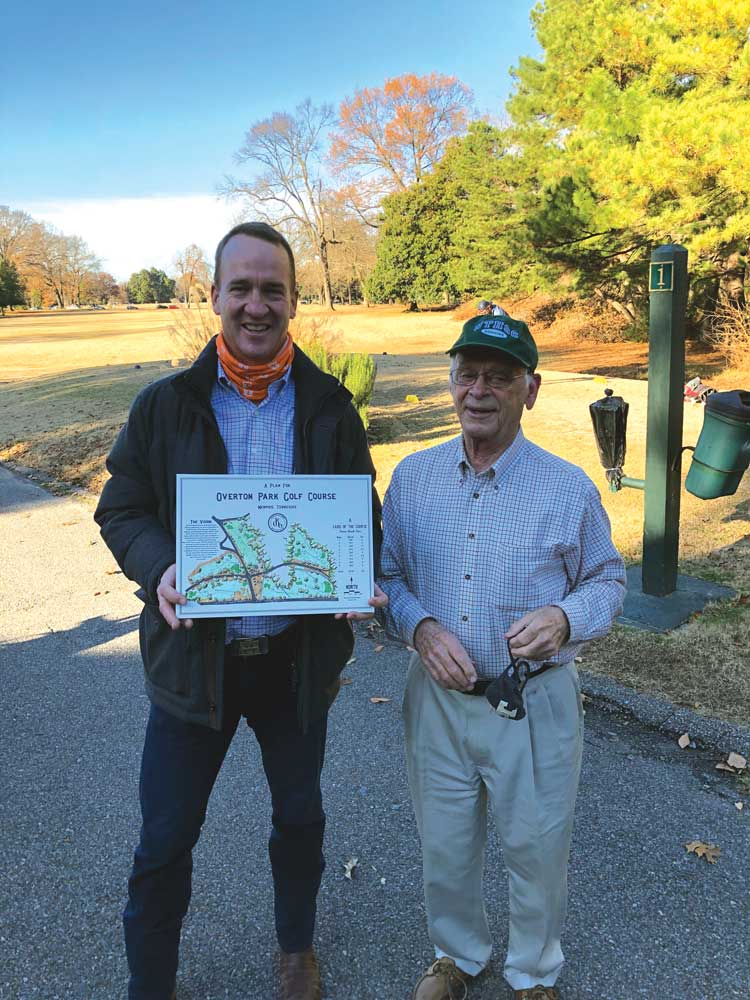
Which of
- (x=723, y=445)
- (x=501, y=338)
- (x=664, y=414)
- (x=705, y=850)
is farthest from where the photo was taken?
(x=664, y=414)

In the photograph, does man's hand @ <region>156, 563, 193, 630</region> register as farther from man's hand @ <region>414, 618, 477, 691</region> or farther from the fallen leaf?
the fallen leaf

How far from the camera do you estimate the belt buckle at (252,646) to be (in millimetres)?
1949

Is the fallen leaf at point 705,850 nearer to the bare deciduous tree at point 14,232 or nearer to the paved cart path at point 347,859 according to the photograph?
the paved cart path at point 347,859

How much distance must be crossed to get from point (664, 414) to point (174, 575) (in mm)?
4024

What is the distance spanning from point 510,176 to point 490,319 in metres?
23.1

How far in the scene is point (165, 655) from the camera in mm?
1982

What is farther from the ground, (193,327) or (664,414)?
(193,327)

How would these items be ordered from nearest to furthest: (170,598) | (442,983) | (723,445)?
(170,598)
(442,983)
(723,445)

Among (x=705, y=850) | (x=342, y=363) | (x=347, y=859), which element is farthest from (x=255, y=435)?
(x=342, y=363)

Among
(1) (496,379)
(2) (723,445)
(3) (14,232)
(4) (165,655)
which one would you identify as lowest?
(2) (723,445)

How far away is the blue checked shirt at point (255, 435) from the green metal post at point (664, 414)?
343 cm

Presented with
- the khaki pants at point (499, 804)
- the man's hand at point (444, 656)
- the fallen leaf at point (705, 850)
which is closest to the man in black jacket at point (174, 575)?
the man's hand at point (444, 656)

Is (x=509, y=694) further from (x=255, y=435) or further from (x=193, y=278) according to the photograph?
(x=193, y=278)

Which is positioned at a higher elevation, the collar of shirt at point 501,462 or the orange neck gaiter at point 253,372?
the orange neck gaiter at point 253,372
